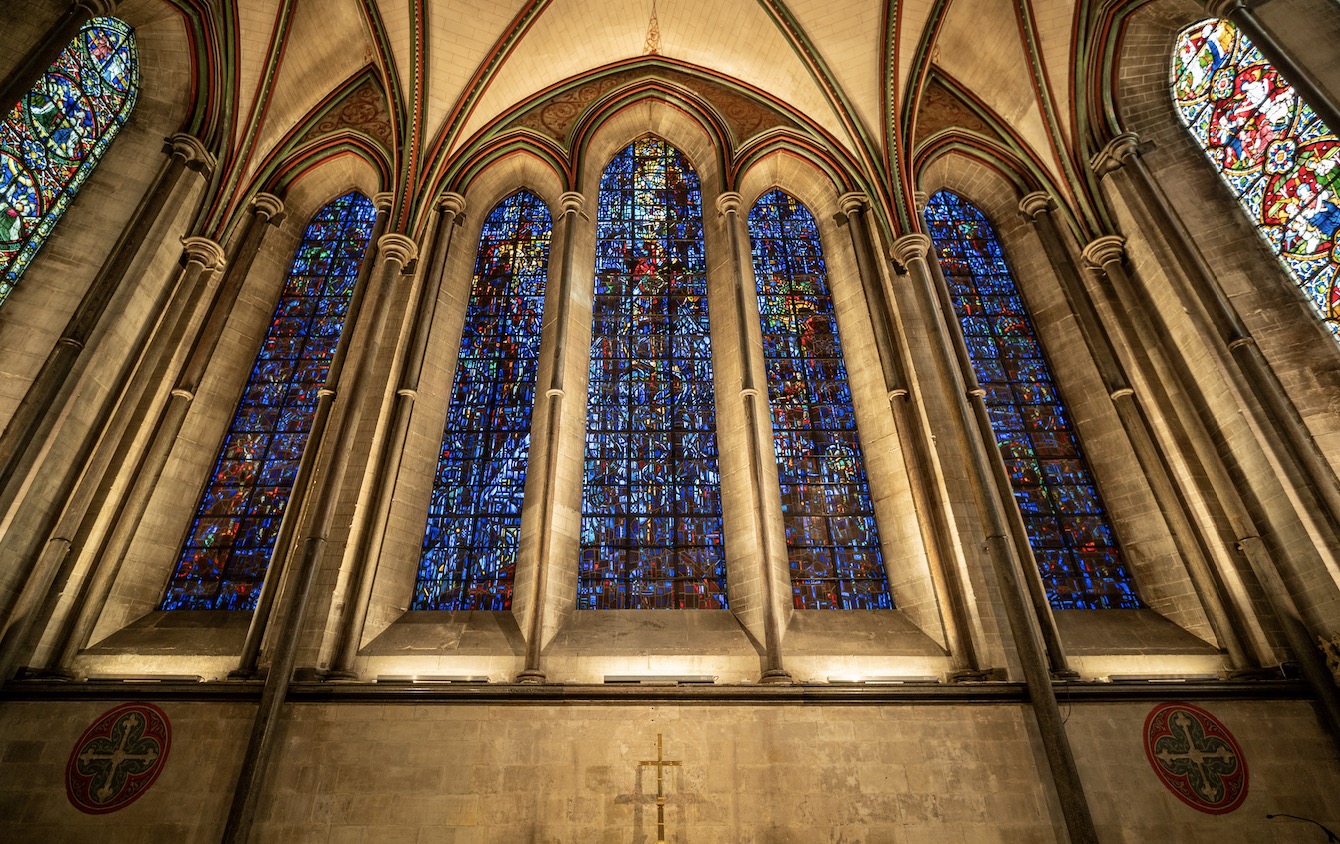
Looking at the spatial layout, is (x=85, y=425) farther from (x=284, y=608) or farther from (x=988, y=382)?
(x=988, y=382)

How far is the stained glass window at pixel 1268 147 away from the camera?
812 centimetres

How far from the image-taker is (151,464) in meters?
8.42

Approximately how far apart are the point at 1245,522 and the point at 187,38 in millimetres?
13267

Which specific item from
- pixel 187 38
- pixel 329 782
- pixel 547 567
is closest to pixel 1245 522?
pixel 547 567

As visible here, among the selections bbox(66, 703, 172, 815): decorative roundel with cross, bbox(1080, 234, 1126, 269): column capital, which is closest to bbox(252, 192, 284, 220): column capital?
bbox(66, 703, 172, 815): decorative roundel with cross

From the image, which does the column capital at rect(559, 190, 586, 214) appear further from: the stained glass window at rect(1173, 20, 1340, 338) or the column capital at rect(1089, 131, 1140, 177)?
the stained glass window at rect(1173, 20, 1340, 338)

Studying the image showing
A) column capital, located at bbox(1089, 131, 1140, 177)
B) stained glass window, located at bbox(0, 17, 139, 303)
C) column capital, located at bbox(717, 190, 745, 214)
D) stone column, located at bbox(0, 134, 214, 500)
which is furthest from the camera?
column capital, located at bbox(717, 190, 745, 214)

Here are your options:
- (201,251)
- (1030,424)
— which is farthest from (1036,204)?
(201,251)

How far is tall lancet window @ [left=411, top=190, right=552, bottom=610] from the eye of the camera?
8.62 metres

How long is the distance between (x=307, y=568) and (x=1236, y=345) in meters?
9.39

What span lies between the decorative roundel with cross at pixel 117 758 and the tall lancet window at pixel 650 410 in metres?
3.96

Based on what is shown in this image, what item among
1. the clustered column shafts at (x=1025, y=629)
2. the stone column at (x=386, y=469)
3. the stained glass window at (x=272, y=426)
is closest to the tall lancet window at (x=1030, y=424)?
the clustered column shafts at (x=1025, y=629)

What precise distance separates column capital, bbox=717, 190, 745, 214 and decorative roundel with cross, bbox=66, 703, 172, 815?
872 cm

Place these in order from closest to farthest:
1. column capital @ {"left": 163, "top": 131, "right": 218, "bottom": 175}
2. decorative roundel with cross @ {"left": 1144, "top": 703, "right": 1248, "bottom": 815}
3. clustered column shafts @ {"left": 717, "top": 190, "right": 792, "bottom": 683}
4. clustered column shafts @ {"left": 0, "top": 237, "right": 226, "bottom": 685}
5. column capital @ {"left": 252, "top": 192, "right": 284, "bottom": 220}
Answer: decorative roundel with cross @ {"left": 1144, "top": 703, "right": 1248, "bottom": 815} → clustered column shafts @ {"left": 0, "top": 237, "right": 226, "bottom": 685} → clustered column shafts @ {"left": 717, "top": 190, "right": 792, "bottom": 683} → column capital @ {"left": 163, "top": 131, "right": 218, "bottom": 175} → column capital @ {"left": 252, "top": 192, "right": 284, "bottom": 220}
